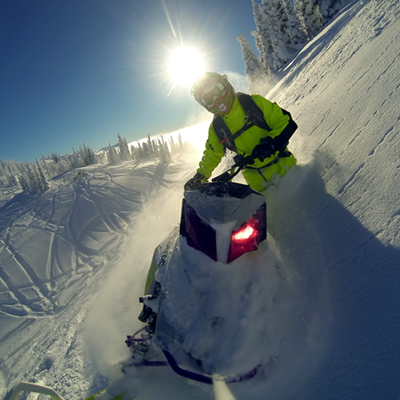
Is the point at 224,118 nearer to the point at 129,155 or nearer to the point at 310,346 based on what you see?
the point at 310,346

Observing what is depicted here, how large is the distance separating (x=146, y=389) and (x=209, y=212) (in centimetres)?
170

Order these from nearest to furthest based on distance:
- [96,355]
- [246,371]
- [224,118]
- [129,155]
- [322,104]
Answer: [246,371]
[96,355]
[224,118]
[322,104]
[129,155]

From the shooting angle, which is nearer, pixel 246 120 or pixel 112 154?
pixel 246 120

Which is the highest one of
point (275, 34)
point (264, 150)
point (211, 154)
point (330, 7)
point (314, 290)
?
point (275, 34)

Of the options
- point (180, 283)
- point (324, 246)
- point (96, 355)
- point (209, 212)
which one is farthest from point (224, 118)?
point (96, 355)

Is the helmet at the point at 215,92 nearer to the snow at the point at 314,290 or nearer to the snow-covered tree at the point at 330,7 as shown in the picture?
the snow at the point at 314,290

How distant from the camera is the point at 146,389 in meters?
2.08

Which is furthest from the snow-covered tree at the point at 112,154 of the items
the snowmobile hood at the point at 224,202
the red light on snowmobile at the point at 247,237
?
the red light on snowmobile at the point at 247,237

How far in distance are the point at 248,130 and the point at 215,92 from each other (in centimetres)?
69

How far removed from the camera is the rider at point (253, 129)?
2932 mm

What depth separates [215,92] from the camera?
312 cm

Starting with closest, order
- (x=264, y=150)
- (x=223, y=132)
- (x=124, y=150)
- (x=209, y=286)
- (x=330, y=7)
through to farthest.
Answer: (x=209, y=286)
(x=264, y=150)
(x=223, y=132)
(x=330, y=7)
(x=124, y=150)

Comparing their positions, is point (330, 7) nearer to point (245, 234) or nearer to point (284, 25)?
point (284, 25)

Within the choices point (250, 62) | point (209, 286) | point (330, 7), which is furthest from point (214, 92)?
point (250, 62)
